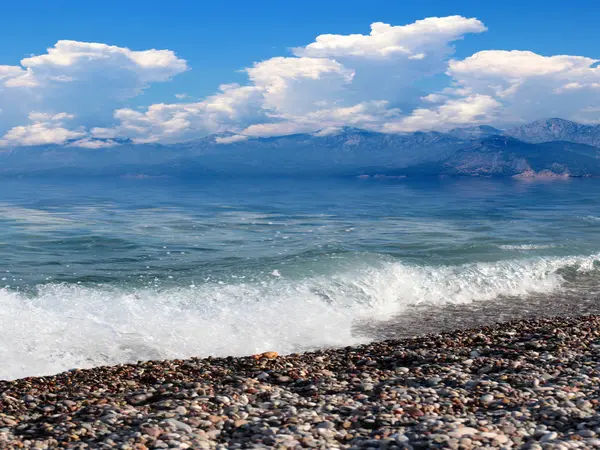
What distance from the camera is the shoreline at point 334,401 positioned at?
30.8ft

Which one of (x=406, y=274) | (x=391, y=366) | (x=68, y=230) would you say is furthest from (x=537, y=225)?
(x=391, y=366)

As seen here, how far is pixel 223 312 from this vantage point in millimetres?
23641

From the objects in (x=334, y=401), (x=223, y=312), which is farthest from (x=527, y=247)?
(x=334, y=401)

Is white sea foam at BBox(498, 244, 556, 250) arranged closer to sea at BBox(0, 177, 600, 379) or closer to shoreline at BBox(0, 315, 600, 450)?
sea at BBox(0, 177, 600, 379)

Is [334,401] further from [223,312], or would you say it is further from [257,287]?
[257,287]

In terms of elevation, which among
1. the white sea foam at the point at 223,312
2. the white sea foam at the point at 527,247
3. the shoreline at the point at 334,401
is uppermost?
the white sea foam at the point at 527,247

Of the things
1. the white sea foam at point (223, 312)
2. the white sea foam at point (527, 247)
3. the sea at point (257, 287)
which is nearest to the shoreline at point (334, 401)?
the white sea foam at point (223, 312)

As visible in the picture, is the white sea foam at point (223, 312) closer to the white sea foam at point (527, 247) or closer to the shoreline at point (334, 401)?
the shoreline at point (334, 401)

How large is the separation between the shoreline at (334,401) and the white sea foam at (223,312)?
4155mm

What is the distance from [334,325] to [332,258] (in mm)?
10715

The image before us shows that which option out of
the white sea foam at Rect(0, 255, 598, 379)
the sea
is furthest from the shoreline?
the sea

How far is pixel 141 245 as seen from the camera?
39.2 meters

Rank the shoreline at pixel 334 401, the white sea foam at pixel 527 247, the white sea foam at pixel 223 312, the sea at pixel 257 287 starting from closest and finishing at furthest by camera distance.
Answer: the shoreline at pixel 334 401 → the white sea foam at pixel 223 312 → the sea at pixel 257 287 → the white sea foam at pixel 527 247

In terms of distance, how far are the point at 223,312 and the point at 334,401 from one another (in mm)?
13018
